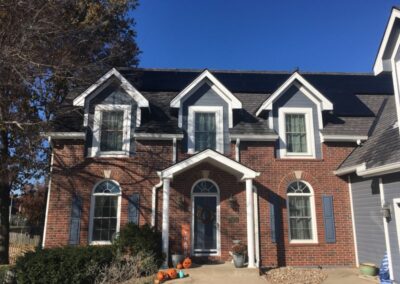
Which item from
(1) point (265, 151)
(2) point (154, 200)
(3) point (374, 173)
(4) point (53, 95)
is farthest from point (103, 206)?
(3) point (374, 173)

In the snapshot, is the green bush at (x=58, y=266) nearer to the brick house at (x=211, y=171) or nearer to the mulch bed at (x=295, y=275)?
the brick house at (x=211, y=171)

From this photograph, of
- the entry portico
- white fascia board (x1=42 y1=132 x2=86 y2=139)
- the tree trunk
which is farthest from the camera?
A: the tree trunk

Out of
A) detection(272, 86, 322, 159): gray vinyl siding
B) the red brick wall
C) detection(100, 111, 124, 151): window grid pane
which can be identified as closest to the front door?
the red brick wall

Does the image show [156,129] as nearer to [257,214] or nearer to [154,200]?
[154,200]

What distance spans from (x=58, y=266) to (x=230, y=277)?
196 inches

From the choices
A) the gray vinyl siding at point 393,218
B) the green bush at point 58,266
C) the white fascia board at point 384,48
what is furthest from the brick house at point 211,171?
the white fascia board at point 384,48

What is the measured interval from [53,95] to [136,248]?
10.4m

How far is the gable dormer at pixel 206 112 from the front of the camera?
1273cm

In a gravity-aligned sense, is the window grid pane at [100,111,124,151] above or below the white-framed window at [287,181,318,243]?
above

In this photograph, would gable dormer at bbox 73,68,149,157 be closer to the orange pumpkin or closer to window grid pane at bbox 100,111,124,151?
window grid pane at bbox 100,111,124,151

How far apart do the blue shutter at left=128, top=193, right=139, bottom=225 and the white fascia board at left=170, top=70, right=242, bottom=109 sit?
3818 millimetres

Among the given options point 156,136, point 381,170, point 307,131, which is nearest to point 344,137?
point 307,131

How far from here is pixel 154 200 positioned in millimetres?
11938

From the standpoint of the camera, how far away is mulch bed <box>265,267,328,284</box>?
31.7 feet
